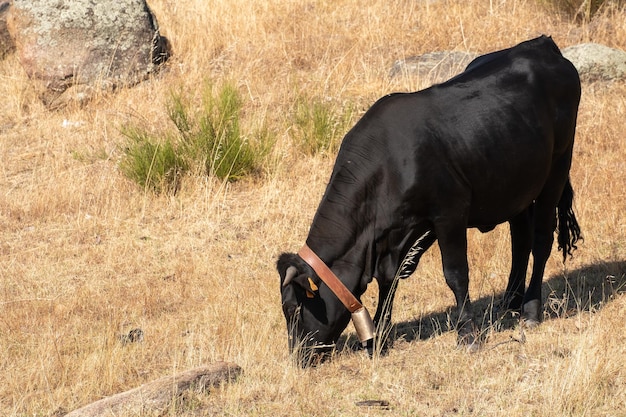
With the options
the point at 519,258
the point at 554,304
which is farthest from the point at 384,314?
the point at 554,304

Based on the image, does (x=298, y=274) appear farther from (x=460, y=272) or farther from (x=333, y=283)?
(x=460, y=272)

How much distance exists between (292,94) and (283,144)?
1494 mm

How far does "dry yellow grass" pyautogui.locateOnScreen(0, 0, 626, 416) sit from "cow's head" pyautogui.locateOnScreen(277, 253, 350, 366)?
0.15m

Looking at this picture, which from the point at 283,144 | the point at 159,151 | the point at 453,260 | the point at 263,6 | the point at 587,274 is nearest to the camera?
the point at 453,260

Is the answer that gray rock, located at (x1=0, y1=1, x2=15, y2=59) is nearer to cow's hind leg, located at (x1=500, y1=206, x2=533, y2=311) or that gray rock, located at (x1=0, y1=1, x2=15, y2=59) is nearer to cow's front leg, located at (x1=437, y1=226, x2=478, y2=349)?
cow's hind leg, located at (x1=500, y1=206, x2=533, y2=311)

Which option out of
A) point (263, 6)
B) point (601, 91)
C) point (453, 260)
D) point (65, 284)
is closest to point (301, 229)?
point (65, 284)

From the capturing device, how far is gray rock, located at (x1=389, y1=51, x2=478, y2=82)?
489 inches

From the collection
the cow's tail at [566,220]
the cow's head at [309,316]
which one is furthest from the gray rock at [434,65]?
the cow's head at [309,316]

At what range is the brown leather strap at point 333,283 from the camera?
617cm

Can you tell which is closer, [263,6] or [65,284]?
[65,284]

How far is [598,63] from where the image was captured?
12273 mm

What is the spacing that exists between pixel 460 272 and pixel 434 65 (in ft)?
21.7

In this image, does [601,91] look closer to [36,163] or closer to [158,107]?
[158,107]

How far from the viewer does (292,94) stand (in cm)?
1245
